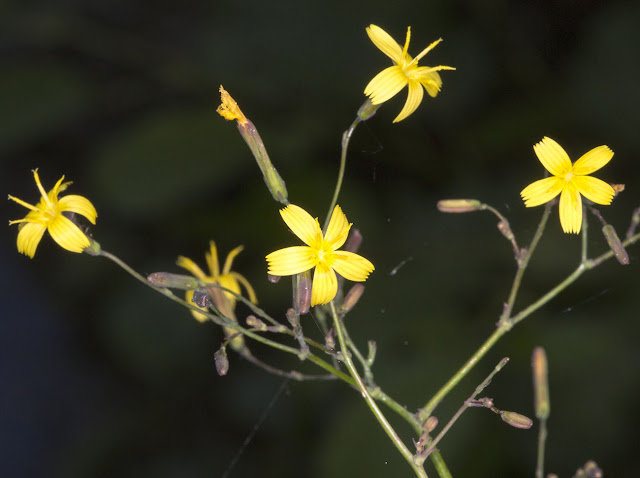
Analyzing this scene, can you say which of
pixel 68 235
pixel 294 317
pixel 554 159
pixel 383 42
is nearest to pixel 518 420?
pixel 294 317

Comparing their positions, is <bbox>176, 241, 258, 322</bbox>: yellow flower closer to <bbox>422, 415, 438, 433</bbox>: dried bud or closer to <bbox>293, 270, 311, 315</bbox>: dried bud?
<bbox>293, 270, 311, 315</bbox>: dried bud

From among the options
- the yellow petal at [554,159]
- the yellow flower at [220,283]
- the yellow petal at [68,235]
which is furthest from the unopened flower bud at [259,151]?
the yellow petal at [554,159]

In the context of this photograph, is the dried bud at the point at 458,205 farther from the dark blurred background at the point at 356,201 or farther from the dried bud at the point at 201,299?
the dark blurred background at the point at 356,201

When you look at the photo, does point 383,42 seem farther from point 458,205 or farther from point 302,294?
point 302,294

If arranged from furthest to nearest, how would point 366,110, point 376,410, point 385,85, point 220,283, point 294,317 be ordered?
point 220,283 < point 366,110 < point 385,85 < point 294,317 < point 376,410

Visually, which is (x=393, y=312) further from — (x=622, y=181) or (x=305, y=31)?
(x=305, y=31)

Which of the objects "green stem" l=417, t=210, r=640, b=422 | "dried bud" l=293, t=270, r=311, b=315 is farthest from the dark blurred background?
"dried bud" l=293, t=270, r=311, b=315
